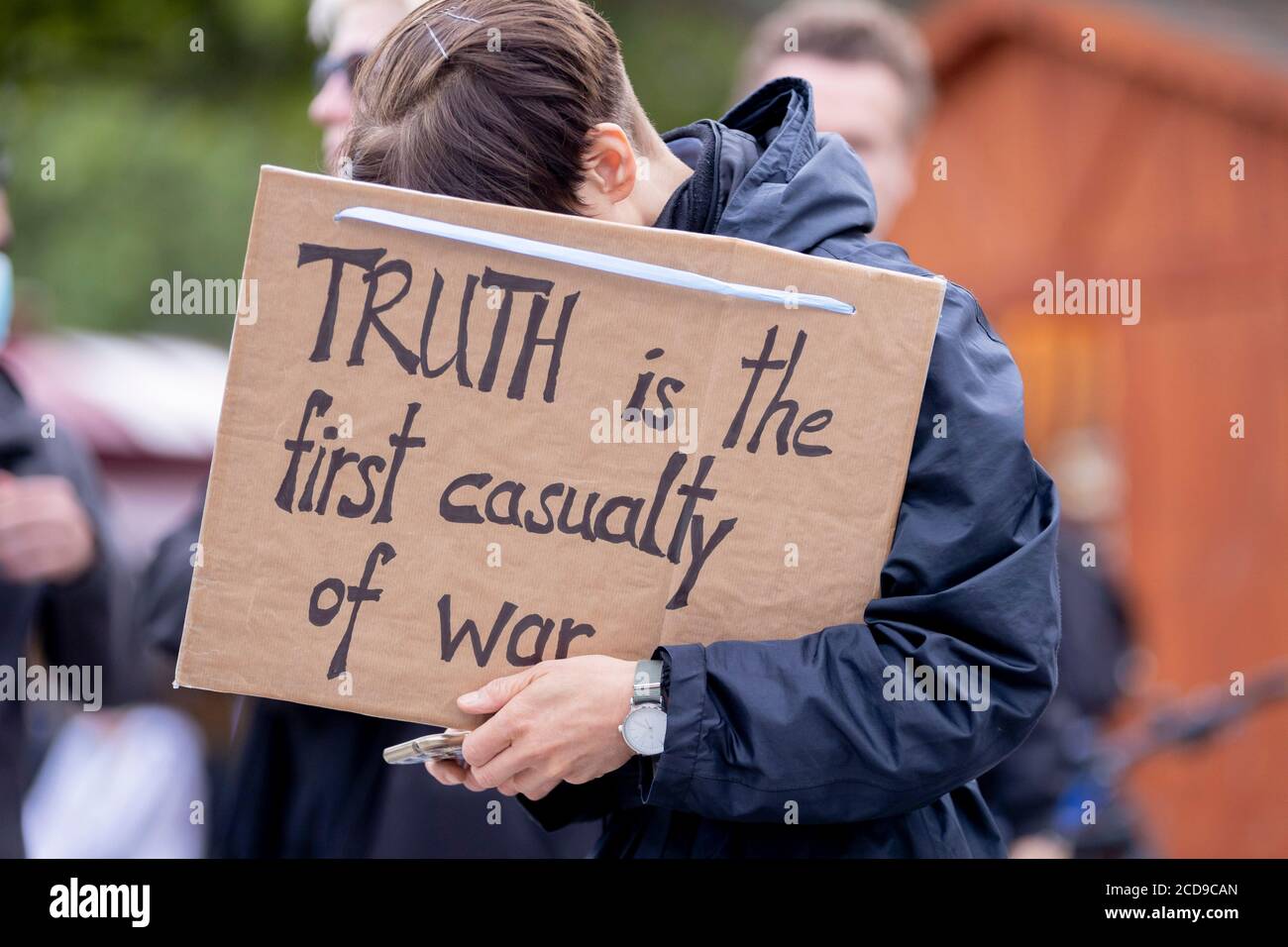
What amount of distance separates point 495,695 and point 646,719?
0.20m

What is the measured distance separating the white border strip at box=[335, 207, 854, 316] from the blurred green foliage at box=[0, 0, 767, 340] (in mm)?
8312

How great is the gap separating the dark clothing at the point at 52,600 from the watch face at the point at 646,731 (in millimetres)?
1273

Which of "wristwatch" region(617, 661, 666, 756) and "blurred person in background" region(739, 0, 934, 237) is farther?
"blurred person in background" region(739, 0, 934, 237)

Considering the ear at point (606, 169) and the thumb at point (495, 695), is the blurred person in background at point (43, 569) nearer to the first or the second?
the thumb at point (495, 695)

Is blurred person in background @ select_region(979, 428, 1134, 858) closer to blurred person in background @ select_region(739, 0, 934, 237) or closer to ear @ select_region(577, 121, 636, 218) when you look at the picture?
ear @ select_region(577, 121, 636, 218)

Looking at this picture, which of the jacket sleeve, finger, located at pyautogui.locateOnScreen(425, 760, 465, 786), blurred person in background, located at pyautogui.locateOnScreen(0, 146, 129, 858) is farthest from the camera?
blurred person in background, located at pyautogui.locateOnScreen(0, 146, 129, 858)

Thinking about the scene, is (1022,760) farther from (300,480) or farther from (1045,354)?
(1045,354)

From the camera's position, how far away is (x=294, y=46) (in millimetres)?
10391

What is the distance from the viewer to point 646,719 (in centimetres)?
169

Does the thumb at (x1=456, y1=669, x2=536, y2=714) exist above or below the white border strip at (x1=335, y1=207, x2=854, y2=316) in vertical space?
below

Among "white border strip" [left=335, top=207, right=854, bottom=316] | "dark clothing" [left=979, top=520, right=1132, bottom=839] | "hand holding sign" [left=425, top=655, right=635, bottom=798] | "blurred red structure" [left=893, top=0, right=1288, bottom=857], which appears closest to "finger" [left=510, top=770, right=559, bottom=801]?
"hand holding sign" [left=425, top=655, right=635, bottom=798]

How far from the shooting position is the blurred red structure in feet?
20.9

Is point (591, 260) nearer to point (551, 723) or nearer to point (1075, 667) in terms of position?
point (551, 723)
